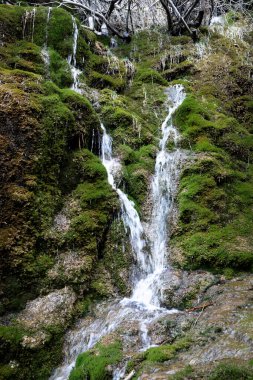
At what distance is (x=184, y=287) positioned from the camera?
8258mm

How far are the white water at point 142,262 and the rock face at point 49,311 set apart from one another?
1.40 ft

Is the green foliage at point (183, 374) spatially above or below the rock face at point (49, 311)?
above

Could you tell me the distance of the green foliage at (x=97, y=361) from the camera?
5785 mm

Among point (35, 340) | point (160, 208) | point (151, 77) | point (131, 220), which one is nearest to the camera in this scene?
point (35, 340)

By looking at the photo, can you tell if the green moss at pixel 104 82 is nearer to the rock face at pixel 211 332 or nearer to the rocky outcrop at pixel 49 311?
the rocky outcrop at pixel 49 311

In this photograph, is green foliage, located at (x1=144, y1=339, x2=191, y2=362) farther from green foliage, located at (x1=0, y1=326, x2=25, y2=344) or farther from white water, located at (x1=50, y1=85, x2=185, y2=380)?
green foliage, located at (x1=0, y1=326, x2=25, y2=344)

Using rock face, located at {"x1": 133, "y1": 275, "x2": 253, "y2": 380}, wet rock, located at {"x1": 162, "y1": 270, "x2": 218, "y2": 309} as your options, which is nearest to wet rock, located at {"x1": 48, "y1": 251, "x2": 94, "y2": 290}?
wet rock, located at {"x1": 162, "y1": 270, "x2": 218, "y2": 309}

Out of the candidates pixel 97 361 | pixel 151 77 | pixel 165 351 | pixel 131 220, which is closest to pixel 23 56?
pixel 151 77

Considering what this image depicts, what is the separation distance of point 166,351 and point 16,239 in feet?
13.9

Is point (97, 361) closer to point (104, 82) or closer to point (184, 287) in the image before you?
point (184, 287)

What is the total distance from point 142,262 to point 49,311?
8.86 ft

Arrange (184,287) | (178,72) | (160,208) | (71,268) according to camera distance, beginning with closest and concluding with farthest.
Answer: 1. (184,287)
2. (71,268)
3. (160,208)
4. (178,72)

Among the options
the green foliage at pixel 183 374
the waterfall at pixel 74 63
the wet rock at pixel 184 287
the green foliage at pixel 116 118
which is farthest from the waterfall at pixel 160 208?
the waterfall at pixel 74 63

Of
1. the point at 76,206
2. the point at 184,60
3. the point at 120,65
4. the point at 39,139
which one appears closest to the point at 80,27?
the point at 120,65
